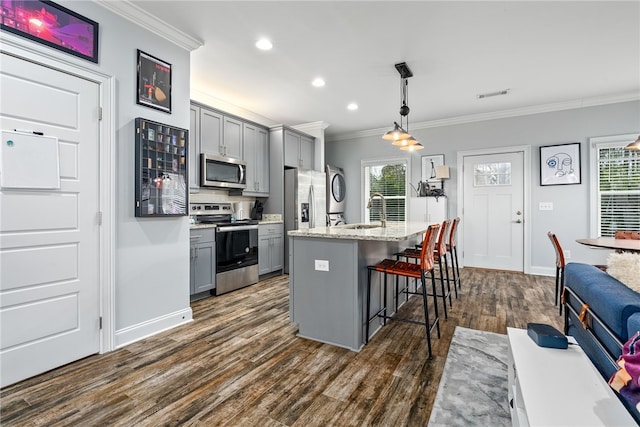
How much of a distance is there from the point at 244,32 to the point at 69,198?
6.69 feet

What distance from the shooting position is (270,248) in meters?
4.76

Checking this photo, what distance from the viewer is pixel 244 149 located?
464 cm

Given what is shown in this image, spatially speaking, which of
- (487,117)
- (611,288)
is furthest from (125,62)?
(487,117)

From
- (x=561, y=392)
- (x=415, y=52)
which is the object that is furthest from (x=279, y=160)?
(x=561, y=392)

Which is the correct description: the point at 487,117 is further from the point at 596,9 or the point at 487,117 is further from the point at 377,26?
the point at 377,26

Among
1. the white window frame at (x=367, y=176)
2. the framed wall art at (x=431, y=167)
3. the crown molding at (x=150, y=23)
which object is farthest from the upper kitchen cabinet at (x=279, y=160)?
the framed wall art at (x=431, y=167)

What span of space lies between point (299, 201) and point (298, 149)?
3.39ft

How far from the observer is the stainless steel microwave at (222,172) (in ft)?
13.0

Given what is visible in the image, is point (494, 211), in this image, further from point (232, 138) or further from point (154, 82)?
point (154, 82)

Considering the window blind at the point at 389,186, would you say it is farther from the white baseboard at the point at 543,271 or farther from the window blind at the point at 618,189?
the window blind at the point at 618,189

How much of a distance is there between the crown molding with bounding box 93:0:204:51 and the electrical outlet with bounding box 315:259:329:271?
240 cm

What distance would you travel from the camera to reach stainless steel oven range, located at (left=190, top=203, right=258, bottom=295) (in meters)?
3.88

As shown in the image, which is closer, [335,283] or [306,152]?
[335,283]

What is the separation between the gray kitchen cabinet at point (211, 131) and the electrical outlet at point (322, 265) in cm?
240
